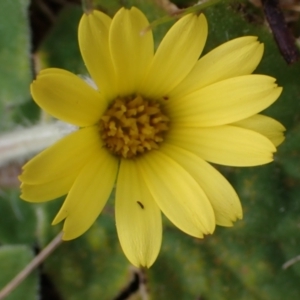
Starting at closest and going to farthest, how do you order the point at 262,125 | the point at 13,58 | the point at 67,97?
the point at 67,97, the point at 262,125, the point at 13,58

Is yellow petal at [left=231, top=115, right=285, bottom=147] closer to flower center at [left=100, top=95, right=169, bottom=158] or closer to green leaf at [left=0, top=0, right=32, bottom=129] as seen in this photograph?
flower center at [left=100, top=95, right=169, bottom=158]

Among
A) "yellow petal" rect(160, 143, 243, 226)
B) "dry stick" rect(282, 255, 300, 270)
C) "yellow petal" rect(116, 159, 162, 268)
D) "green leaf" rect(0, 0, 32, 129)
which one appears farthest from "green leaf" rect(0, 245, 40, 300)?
"dry stick" rect(282, 255, 300, 270)

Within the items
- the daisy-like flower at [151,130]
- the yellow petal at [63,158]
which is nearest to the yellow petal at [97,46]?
the daisy-like flower at [151,130]

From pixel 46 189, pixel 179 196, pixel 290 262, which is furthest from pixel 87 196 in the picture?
pixel 290 262

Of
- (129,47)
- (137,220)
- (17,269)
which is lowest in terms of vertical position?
(17,269)

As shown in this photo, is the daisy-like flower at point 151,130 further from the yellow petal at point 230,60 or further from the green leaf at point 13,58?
the green leaf at point 13,58

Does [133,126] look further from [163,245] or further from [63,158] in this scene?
[163,245]

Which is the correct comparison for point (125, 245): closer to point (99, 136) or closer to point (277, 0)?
point (99, 136)
